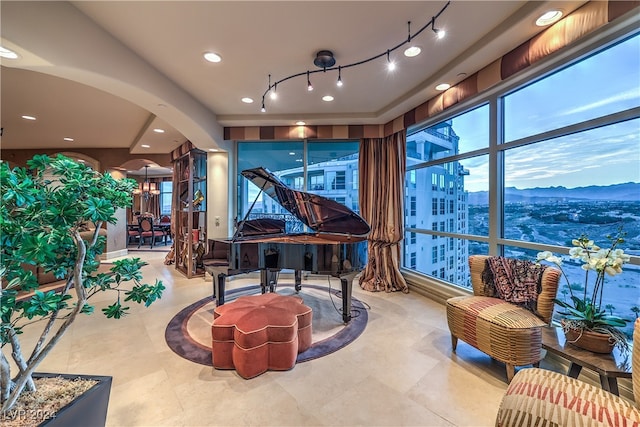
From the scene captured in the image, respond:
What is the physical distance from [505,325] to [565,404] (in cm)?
82

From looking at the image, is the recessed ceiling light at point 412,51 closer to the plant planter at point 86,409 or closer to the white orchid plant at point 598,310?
the white orchid plant at point 598,310

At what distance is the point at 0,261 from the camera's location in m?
1.01

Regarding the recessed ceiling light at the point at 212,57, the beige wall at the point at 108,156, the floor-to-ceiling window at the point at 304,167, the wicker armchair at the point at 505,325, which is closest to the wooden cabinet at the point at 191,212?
the floor-to-ceiling window at the point at 304,167

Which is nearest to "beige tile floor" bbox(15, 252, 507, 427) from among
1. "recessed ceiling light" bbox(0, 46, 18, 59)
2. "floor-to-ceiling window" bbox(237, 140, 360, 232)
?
"recessed ceiling light" bbox(0, 46, 18, 59)

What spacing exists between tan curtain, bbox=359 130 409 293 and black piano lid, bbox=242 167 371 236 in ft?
3.45

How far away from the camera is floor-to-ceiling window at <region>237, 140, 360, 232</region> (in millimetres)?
4828

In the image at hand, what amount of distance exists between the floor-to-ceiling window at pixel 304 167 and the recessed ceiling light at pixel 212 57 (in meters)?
2.26

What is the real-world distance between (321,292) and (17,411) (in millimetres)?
3328

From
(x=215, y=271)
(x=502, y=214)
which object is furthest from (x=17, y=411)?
(x=502, y=214)

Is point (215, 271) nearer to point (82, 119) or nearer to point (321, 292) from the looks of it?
point (321, 292)

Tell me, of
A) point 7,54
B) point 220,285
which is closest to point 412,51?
point 7,54

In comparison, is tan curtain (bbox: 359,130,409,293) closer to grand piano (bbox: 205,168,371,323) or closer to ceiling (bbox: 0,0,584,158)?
ceiling (bbox: 0,0,584,158)

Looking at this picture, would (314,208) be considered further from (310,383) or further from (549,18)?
(549,18)

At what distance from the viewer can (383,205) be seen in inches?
172
